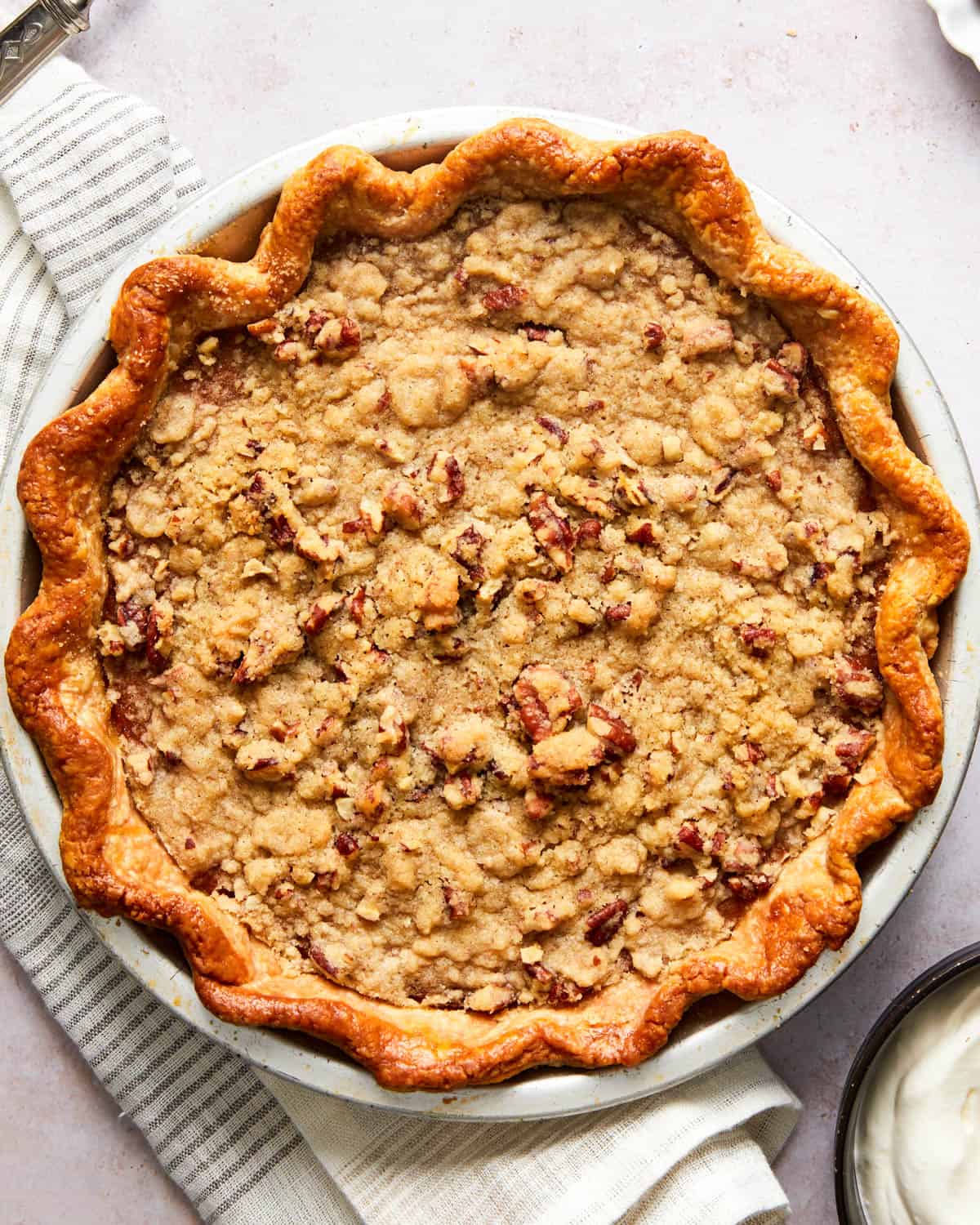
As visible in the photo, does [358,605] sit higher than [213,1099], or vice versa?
[358,605]

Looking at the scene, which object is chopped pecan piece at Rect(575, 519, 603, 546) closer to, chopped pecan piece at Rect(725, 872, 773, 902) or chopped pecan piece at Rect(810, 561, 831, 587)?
chopped pecan piece at Rect(810, 561, 831, 587)

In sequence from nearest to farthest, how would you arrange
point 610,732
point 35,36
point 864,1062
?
point 610,732 < point 864,1062 < point 35,36

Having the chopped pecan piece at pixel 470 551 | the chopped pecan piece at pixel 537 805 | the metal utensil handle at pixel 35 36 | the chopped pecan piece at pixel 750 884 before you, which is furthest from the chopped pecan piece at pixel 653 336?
the metal utensil handle at pixel 35 36

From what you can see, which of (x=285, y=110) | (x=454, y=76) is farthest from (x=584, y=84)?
(x=285, y=110)

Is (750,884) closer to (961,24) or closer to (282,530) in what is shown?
(282,530)

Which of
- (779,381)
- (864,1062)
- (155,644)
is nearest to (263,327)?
(155,644)

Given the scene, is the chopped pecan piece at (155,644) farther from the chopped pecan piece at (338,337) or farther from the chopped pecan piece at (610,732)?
the chopped pecan piece at (610,732)

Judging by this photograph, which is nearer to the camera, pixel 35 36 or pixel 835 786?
pixel 835 786

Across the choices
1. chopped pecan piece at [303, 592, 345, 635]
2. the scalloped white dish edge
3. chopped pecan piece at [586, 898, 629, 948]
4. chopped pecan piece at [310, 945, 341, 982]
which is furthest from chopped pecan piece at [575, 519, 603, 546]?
the scalloped white dish edge

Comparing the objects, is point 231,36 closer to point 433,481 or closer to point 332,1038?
point 433,481
